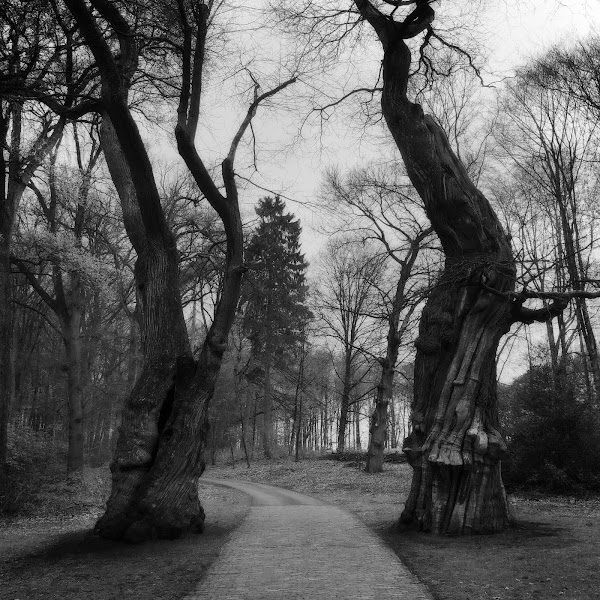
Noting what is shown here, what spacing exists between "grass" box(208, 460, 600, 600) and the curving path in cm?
32

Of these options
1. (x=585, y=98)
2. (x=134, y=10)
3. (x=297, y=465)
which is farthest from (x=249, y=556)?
(x=297, y=465)

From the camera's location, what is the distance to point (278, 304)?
1436 inches

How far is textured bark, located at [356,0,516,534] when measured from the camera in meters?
8.74

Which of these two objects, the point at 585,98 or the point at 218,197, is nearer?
the point at 218,197

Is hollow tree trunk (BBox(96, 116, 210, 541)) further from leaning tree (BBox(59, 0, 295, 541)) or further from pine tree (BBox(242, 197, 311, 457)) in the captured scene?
pine tree (BBox(242, 197, 311, 457))

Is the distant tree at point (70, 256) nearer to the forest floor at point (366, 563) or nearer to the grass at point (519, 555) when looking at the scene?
the forest floor at point (366, 563)

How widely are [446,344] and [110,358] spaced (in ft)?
87.8

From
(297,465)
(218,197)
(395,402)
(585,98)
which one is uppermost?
(585,98)

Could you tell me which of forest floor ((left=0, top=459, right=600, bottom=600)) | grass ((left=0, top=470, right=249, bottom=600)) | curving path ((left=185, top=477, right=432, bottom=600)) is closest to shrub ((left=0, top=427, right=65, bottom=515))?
forest floor ((left=0, top=459, right=600, bottom=600))

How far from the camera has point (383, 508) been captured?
45.9 ft

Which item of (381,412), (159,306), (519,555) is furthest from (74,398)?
(519,555)

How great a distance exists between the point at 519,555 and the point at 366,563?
1842 mm

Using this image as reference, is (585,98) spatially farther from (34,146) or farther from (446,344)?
(34,146)

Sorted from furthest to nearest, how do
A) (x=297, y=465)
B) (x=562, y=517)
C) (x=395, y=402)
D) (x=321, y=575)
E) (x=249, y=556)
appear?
(x=395, y=402) → (x=297, y=465) → (x=562, y=517) → (x=249, y=556) → (x=321, y=575)
